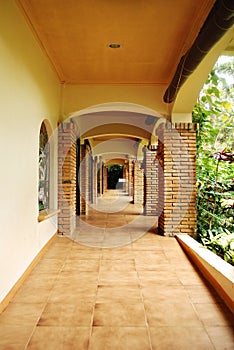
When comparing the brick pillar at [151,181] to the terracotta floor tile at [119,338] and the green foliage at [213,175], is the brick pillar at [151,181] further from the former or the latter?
the terracotta floor tile at [119,338]

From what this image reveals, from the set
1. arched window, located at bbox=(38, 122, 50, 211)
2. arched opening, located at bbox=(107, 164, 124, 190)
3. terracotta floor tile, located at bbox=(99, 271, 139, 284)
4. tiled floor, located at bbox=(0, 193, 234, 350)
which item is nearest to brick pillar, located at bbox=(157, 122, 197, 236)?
tiled floor, located at bbox=(0, 193, 234, 350)

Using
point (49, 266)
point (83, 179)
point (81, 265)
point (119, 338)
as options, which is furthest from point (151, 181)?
point (119, 338)

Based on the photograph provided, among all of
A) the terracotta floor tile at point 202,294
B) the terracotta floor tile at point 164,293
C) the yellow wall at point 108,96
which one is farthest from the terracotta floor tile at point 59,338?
the yellow wall at point 108,96

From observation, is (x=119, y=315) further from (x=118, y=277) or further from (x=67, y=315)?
(x=118, y=277)

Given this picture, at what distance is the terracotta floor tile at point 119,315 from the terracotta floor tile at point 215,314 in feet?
1.65

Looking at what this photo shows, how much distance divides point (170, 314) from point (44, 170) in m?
3.19

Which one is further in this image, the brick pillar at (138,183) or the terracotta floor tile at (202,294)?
the brick pillar at (138,183)

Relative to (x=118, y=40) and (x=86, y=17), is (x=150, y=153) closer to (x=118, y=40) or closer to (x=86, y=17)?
(x=118, y=40)

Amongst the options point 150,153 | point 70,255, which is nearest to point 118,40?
point 70,255

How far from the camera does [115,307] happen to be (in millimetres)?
2492

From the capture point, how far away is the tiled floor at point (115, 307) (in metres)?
1.97

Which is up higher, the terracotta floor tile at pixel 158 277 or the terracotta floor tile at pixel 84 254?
the terracotta floor tile at pixel 84 254

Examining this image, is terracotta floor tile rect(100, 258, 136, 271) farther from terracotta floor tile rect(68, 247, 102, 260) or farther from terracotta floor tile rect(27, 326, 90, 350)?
terracotta floor tile rect(27, 326, 90, 350)

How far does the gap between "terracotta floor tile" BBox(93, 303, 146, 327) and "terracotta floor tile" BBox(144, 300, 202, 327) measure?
78mm
